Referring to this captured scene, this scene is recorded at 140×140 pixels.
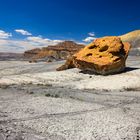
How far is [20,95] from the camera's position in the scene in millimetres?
17344

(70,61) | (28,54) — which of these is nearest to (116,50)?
(70,61)

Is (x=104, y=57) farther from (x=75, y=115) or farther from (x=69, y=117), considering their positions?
(x=69, y=117)

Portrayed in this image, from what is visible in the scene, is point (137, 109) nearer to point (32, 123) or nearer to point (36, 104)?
point (36, 104)

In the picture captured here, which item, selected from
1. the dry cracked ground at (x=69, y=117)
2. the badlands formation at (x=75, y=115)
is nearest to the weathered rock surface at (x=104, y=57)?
the badlands formation at (x=75, y=115)

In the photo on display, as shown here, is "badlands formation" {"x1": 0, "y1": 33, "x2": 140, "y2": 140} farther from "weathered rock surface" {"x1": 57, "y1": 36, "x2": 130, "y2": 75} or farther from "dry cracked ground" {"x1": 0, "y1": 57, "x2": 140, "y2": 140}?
"weathered rock surface" {"x1": 57, "y1": 36, "x2": 130, "y2": 75}

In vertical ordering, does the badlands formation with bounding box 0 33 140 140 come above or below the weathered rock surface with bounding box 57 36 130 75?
below

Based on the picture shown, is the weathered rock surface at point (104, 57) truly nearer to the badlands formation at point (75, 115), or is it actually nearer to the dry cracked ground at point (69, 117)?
the badlands formation at point (75, 115)

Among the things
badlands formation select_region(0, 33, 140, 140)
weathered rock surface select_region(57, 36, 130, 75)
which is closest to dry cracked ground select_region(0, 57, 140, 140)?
badlands formation select_region(0, 33, 140, 140)

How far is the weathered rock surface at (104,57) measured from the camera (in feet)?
94.7

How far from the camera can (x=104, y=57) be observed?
1188 inches

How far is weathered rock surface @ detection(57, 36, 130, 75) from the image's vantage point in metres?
28.9

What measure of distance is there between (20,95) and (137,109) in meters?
6.06

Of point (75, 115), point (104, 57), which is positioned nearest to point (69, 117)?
point (75, 115)

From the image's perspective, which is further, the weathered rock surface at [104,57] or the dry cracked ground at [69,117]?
the weathered rock surface at [104,57]
